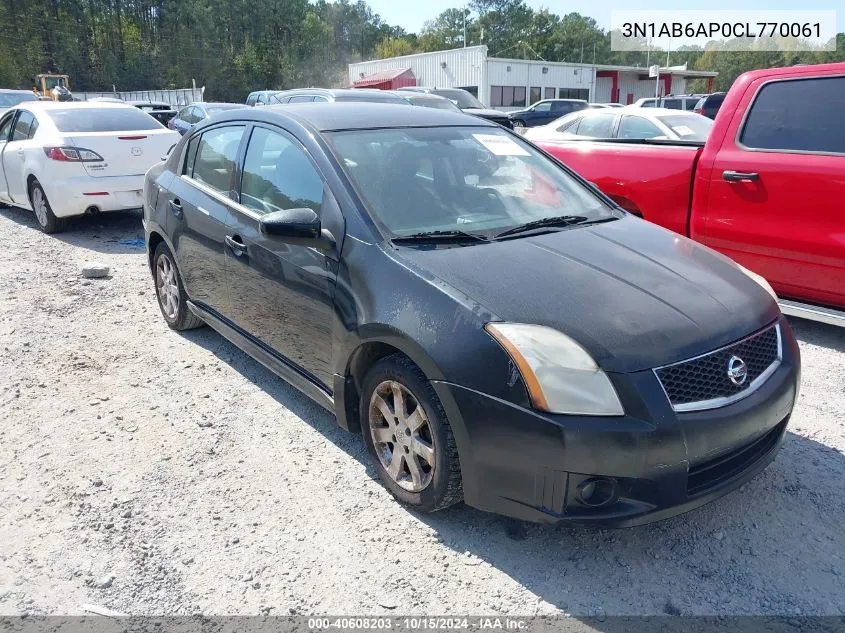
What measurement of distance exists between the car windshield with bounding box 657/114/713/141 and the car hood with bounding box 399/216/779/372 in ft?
20.9

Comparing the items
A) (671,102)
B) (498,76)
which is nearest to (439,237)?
(671,102)

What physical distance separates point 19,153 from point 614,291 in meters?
8.48

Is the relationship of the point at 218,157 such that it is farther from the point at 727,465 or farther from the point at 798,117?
the point at 798,117

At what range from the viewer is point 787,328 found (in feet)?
10.1

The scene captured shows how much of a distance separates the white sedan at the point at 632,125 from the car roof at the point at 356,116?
193 inches

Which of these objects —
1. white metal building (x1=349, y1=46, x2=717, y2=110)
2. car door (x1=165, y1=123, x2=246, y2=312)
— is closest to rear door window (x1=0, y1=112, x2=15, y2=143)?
car door (x1=165, y1=123, x2=246, y2=312)

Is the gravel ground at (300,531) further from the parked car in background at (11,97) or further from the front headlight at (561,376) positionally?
the parked car in background at (11,97)

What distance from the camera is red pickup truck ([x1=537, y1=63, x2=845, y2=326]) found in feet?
14.8

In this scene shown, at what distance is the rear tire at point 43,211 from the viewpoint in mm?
8359

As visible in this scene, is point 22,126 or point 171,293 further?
point 22,126

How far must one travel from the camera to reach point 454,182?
3555 millimetres

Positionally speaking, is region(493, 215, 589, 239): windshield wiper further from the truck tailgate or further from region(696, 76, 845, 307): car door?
the truck tailgate

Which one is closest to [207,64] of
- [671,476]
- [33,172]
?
[33,172]

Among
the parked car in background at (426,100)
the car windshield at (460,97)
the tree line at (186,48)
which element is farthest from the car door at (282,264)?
the tree line at (186,48)
